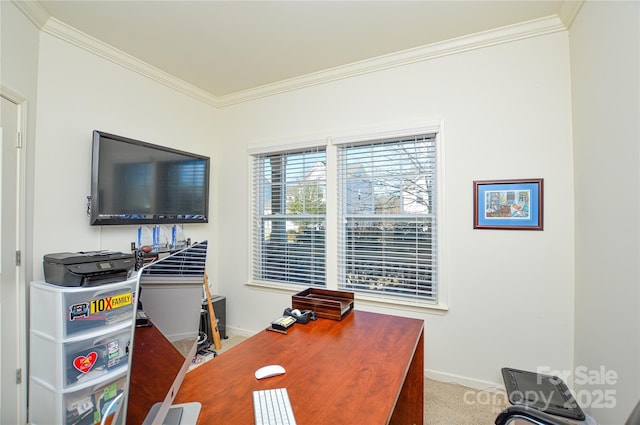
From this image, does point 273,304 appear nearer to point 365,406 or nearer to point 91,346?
point 91,346

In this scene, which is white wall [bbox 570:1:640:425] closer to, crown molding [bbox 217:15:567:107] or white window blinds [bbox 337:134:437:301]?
crown molding [bbox 217:15:567:107]

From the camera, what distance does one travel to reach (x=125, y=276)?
7.37ft

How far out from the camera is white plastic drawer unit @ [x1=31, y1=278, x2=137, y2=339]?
75.4 inches

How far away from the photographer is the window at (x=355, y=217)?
8.87 feet

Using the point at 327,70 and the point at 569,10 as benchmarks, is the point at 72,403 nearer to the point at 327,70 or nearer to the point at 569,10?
the point at 327,70

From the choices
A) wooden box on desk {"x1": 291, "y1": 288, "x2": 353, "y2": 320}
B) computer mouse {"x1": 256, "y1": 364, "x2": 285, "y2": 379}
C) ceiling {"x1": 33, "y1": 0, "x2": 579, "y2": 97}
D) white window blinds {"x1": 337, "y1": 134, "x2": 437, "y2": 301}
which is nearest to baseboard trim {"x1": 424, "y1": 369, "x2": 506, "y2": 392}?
white window blinds {"x1": 337, "y1": 134, "x2": 437, "y2": 301}

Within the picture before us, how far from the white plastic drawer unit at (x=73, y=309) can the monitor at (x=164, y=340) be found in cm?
113

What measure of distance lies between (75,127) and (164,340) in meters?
2.51

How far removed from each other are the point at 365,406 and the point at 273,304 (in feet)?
8.17

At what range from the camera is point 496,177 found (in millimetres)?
2404

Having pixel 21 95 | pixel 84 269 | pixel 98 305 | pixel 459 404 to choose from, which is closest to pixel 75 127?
pixel 21 95

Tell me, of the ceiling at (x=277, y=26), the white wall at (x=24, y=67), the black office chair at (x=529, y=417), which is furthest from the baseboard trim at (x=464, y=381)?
the white wall at (x=24, y=67)

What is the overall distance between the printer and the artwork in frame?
9.24ft

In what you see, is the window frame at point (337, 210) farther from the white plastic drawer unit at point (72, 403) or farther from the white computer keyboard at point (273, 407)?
the white computer keyboard at point (273, 407)
